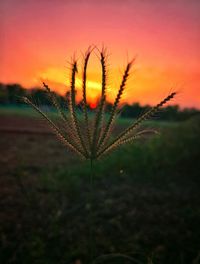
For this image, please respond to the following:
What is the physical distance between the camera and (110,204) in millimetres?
4098

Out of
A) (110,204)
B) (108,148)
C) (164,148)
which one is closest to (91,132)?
(108,148)

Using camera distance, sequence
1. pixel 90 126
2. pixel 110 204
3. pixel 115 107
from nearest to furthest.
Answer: pixel 115 107 → pixel 90 126 → pixel 110 204

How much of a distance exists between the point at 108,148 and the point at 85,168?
4159mm

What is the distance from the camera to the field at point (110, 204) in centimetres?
298

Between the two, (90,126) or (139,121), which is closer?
(139,121)

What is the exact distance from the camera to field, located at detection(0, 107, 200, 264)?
2.98 metres

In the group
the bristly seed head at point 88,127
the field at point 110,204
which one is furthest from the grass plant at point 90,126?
the field at point 110,204

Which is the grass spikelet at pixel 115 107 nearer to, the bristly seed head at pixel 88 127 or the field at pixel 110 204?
the bristly seed head at pixel 88 127

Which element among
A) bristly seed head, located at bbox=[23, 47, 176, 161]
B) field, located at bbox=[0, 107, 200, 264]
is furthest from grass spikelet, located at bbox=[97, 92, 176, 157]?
field, located at bbox=[0, 107, 200, 264]

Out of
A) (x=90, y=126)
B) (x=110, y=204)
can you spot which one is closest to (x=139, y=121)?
(x=90, y=126)

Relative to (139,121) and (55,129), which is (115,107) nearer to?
(139,121)

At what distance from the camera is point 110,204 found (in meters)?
4.10

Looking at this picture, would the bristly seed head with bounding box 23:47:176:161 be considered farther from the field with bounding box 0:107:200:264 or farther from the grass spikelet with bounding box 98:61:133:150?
the field with bounding box 0:107:200:264

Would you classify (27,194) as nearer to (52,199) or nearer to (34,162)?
(52,199)
